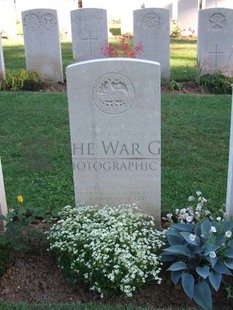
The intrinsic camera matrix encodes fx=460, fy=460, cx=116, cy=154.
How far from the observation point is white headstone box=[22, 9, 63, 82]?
367 inches

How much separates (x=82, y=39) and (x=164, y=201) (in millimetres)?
5887

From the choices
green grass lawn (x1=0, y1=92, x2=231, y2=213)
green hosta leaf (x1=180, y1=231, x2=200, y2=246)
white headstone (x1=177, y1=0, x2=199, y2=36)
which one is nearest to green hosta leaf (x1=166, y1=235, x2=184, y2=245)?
green hosta leaf (x1=180, y1=231, x2=200, y2=246)

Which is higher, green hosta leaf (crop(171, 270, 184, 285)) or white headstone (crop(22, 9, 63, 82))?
white headstone (crop(22, 9, 63, 82))

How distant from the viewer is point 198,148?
607cm

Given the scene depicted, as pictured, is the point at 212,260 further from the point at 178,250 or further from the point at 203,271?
the point at 178,250

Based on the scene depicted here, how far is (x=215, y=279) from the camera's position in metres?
3.15

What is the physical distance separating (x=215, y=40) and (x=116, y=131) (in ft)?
20.6

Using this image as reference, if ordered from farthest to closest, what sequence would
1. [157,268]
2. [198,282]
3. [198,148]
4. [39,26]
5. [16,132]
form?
[39,26] → [16,132] → [198,148] → [157,268] → [198,282]

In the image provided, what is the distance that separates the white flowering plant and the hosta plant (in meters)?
0.14

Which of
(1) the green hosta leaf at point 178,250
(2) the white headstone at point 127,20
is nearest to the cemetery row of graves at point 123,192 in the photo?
(1) the green hosta leaf at point 178,250

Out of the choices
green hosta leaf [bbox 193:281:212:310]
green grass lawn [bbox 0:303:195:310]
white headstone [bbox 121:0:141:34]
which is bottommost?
green grass lawn [bbox 0:303:195:310]

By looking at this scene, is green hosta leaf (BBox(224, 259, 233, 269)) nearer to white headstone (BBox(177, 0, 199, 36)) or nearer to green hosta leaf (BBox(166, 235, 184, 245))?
green hosta leaf (BBox(166, 235, 184, 245))

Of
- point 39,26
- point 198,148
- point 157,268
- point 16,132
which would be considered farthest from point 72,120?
point 39,26

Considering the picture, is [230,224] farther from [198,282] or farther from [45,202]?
[45,202]
